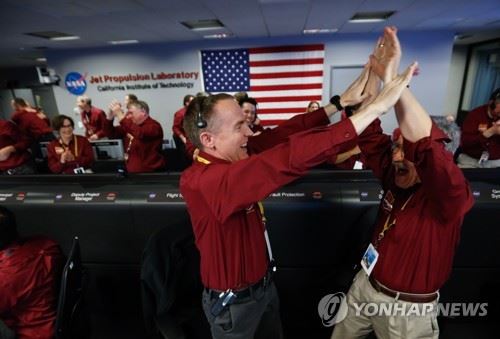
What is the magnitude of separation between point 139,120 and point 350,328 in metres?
2.97

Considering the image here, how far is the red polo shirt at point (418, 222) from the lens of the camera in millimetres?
827

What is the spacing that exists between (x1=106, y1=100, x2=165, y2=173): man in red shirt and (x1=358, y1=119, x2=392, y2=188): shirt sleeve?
8.79ft

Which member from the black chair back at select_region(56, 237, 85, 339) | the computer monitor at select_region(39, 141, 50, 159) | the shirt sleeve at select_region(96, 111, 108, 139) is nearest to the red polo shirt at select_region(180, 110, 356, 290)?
the black chair back at select_region(56, 237, 85, 339)

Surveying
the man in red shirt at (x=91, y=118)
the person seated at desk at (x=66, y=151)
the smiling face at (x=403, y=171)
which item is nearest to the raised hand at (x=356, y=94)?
the smiling face at (x=403, y=171)

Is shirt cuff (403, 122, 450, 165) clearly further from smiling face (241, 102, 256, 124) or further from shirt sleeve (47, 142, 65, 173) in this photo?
shirt sleeve (47, 142, 65, 173)

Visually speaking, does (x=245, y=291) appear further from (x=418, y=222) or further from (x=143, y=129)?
(x=143, y=129)

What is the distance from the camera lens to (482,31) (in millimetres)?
6051

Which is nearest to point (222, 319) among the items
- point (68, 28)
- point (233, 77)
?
point (68, 28)

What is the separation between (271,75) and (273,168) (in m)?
6.09

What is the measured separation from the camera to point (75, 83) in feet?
23.4

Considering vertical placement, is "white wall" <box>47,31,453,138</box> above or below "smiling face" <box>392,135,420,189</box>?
above

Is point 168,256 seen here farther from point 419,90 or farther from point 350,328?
point 419,90

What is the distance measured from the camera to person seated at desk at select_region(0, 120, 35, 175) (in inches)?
123

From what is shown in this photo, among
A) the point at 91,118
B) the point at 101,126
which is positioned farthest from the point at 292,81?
the point at 91,118
